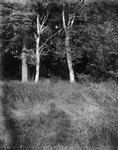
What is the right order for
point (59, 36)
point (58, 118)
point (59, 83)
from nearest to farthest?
point (58, 118), point (59, 83), point (59, 36)

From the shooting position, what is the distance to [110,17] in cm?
851

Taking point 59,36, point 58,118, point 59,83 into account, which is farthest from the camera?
point 59,36

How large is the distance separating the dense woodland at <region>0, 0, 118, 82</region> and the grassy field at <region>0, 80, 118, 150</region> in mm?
2071

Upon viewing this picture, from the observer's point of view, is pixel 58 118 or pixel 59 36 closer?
pixel 58 118

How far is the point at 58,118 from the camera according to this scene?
4.87 meters

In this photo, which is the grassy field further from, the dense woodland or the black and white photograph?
the dense woodland

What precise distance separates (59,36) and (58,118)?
861cm

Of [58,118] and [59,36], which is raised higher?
[59,36]

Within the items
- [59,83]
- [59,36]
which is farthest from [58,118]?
[59,36]

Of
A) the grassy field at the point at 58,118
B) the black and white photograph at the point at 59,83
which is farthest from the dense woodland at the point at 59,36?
the grassy field at the point at 58,118

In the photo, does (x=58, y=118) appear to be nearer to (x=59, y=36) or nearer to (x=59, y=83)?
(x=59, y=83)

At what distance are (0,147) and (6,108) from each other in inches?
75.4

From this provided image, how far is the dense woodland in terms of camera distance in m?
8.06

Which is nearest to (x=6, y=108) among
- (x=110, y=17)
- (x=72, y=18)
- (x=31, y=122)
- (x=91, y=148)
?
(x=31, y=122)
